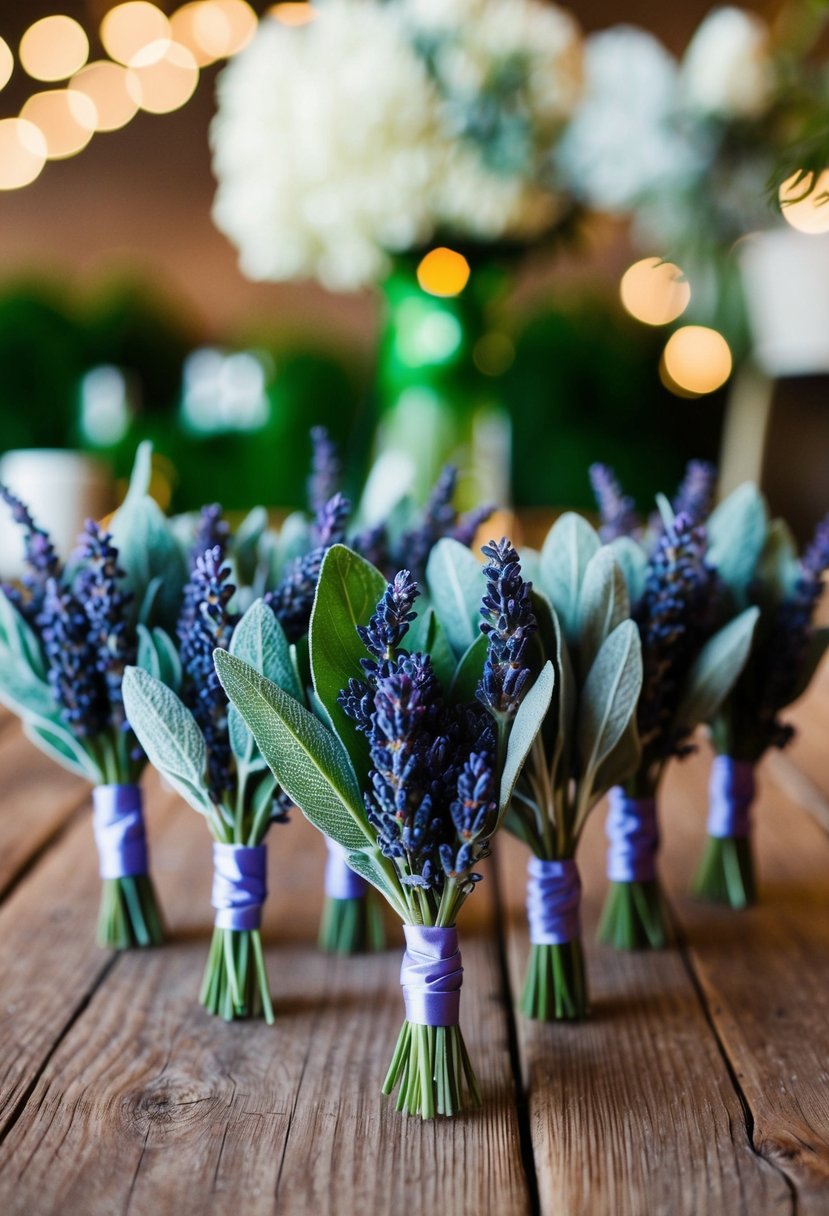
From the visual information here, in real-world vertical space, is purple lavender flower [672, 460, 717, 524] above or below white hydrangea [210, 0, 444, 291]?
below

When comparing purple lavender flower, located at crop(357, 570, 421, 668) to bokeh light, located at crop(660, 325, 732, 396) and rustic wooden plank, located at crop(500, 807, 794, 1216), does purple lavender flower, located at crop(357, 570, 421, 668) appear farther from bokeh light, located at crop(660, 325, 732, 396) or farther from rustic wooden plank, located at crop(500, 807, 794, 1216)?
bokeh light, located at crop(660, 325, 732, 396)

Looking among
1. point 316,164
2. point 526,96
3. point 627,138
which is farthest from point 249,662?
point 627,138

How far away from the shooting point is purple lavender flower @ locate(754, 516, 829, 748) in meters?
0.69

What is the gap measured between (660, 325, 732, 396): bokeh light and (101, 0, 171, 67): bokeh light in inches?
69.0

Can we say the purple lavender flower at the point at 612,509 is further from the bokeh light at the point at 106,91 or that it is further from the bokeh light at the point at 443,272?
the bokeh light at the point at 106,91

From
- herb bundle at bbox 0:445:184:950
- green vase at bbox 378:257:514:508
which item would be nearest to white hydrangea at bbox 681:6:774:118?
green vase at bbox 378:257:514:508

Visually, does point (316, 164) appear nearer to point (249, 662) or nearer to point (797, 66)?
point (797, 66)

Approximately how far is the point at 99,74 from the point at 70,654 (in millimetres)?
3111

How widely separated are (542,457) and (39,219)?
5.96 ft

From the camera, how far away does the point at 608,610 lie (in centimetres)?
58

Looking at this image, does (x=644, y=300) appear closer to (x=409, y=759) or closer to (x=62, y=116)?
(x=62, y=116)

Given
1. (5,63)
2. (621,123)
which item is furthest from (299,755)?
(5,63)

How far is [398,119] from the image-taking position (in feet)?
4.18

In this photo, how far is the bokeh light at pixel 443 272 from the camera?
1407 mm
